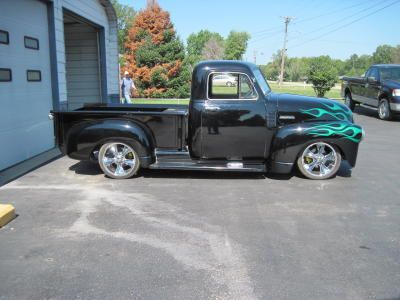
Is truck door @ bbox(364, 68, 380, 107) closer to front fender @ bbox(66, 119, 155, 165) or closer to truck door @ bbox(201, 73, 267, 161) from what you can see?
truck door @ bbox(201, 73, 267, 161)

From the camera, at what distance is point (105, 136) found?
6453mm

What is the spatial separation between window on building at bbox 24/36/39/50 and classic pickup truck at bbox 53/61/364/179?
→ 2311 mm

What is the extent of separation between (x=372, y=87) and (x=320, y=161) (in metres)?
9.47

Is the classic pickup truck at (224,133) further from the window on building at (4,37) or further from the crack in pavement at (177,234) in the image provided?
the window on building at (4,37)

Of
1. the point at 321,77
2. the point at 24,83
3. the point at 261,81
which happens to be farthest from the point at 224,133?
the point at 321,77

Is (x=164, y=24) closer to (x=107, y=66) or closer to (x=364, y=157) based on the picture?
(x=107, y=66)

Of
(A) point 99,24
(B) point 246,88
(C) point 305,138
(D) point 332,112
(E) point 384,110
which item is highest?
(A) point 99,24

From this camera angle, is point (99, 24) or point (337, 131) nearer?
point (337, 131)

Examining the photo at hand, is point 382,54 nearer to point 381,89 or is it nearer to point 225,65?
point 381,89

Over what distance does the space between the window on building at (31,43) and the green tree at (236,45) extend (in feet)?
254

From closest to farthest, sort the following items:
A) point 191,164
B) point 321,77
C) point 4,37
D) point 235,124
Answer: point 235,124 → point 191,164 → point 4,37 → point 321,77

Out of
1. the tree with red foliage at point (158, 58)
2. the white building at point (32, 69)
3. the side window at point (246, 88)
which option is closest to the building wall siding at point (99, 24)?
the white building at point (32, 69)

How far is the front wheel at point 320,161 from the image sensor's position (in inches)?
256

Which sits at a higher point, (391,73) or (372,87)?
(391,73)
